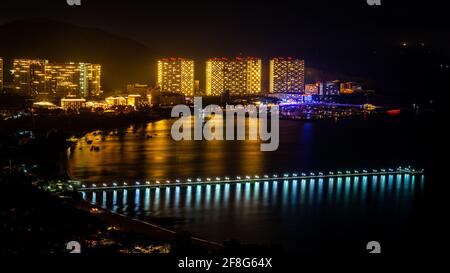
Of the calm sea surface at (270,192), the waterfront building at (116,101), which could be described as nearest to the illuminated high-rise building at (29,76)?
the waterfront building at (116,101)

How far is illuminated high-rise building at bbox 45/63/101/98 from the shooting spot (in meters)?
16.7

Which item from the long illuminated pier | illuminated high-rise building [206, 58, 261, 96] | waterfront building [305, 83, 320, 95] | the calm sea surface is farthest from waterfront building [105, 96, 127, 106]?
waterfront building [305, 83, 320, 95]

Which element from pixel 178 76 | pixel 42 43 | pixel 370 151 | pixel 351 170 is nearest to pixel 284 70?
pixel 178 76

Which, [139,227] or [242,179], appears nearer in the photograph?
[139,227]

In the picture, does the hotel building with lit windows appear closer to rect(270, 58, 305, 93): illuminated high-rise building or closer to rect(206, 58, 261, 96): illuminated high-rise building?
rect(206, 58, 261, 96): illuminated high-rise building

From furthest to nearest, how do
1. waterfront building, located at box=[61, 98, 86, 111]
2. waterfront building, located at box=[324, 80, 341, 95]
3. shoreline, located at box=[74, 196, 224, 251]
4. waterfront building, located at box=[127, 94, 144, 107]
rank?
waterfront building, located at box=[324, 80, 341, 95] → waterfront building, located at box=[127, 94, 144, 107] → waterfront building, located at box=[61, 98, 86, 111] → shoreline, located at box=[74, 196, 224, 251]

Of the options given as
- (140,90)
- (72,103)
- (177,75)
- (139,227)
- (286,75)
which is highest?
(286,75)

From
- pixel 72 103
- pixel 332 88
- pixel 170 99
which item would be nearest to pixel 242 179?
pixel 72 103

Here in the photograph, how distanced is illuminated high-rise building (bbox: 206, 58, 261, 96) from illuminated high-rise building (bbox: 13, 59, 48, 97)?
27.6 feet

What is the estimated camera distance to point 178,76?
73.8ft

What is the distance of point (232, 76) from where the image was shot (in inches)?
944

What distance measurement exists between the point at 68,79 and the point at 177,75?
6.24 metres

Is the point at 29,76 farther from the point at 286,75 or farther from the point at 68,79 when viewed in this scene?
the point at 286,75

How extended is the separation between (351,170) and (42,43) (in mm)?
17450
